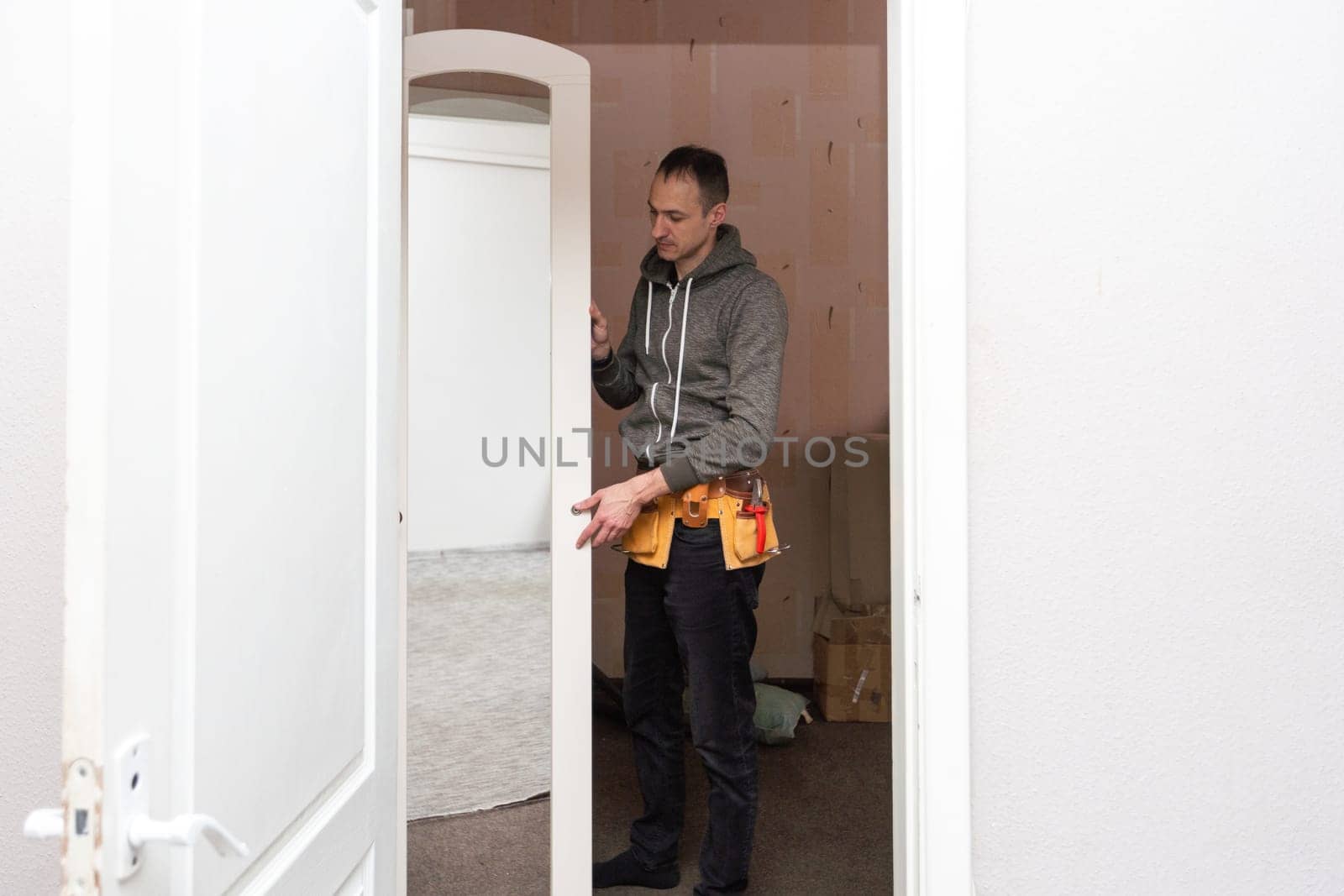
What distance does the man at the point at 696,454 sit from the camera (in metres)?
2.01

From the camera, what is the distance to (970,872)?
1098 mm

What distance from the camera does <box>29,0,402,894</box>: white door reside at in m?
0.68

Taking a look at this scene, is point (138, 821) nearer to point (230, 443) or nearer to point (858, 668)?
point (230, 443)

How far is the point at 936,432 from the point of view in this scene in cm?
109

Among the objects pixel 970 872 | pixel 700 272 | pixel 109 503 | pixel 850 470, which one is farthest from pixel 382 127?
pixel 850 470

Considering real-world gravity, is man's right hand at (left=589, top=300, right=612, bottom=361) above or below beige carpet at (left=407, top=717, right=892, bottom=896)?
above

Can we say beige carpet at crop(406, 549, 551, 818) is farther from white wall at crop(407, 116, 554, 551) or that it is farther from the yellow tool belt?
the yellow tool belt

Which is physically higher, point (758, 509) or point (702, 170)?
point (702, 170)

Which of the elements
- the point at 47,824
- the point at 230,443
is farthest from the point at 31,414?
the point at 47,824

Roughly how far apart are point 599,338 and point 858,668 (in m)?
2.00

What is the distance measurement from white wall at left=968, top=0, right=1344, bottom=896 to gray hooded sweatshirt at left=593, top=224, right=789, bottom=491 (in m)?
0.91

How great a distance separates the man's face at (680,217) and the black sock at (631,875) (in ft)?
4.68

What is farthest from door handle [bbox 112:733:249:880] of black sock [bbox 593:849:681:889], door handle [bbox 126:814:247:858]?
black sock [bbox 593:849:681:889]

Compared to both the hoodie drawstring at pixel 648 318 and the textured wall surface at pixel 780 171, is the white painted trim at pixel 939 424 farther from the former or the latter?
the textured wall surface at pixel 780 171
